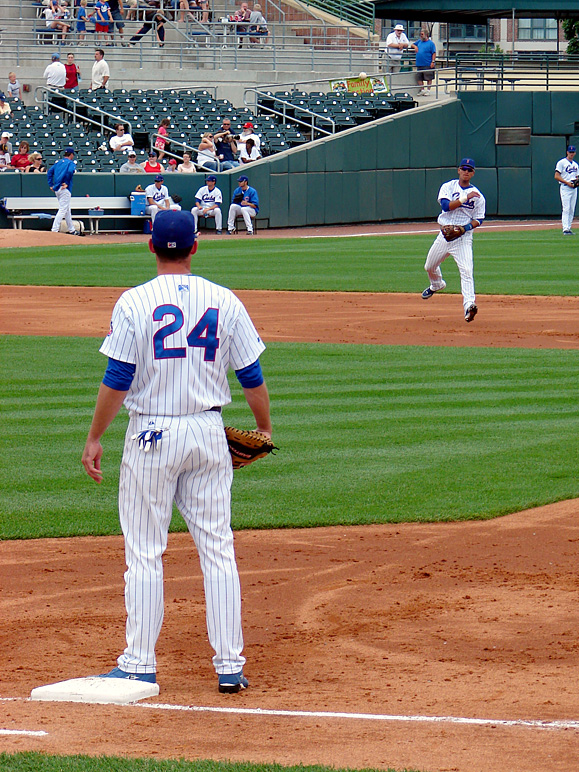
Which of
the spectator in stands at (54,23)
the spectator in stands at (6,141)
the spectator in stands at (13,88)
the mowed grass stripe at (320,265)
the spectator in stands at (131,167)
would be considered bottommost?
the mowed grass stripe at (320,265)

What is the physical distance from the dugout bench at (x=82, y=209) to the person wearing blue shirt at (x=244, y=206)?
8.05 feet

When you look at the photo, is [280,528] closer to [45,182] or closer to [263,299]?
[263,299]

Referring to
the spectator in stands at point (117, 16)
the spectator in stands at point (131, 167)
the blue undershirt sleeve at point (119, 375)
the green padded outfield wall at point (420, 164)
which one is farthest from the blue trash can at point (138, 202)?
the blue undershirt sleeve at point (119, 375)

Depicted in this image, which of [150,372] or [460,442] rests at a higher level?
[150,372]

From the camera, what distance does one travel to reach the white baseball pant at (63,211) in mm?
26406

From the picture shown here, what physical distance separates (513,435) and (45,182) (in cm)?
2112

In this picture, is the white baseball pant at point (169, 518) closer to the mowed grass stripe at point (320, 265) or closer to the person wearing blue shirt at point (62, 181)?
the mowed grass stripe at point (320, 265)

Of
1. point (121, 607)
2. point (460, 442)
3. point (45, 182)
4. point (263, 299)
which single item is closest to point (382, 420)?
point (460, 442)

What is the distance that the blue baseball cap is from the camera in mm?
4289

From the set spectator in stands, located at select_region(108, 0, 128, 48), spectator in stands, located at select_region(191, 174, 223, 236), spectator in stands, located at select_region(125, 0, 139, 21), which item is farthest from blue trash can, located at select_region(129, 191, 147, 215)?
spectator in stands, located at select_region(125, 0, 139, 21)

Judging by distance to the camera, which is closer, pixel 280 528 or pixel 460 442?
pixel 280 528

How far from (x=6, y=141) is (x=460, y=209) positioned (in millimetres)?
17752

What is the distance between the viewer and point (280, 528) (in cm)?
709

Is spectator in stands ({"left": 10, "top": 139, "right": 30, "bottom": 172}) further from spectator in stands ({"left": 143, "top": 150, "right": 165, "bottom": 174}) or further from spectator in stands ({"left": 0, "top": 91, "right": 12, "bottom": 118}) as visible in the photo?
spectator in stands ({"left": 143, "top": 150, "right": 165, "bottom": 174})
